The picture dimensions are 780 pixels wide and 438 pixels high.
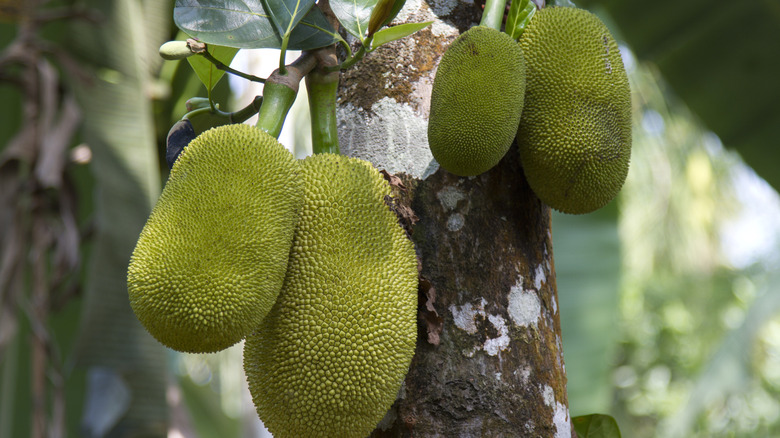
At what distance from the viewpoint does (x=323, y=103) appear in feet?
2.89

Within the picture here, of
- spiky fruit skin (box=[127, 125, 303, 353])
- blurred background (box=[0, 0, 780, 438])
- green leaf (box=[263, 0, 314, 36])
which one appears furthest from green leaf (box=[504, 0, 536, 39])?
blurred background (box=[0, 0, 780, 438])

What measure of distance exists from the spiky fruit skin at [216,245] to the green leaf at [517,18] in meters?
0.38

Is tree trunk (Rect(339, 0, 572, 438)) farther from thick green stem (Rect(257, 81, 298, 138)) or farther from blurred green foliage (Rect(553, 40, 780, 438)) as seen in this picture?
blurred green foliage (Rect(553, 40, 780, 438))

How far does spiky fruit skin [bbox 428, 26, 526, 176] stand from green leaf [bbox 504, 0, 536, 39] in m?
0.11

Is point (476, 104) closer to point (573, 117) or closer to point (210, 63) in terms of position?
point (573, 117)

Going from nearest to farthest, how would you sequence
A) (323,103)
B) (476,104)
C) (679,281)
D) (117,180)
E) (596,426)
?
1. (476,104)
2. (323,103)
3. (596,426)
4. (117,180)
5. (679,281)

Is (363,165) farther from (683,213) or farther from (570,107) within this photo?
(683,213)

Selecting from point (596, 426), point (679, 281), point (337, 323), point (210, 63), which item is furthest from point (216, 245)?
point (679, 281)

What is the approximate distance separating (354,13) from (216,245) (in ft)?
1.22

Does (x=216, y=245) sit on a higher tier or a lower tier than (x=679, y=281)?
higher

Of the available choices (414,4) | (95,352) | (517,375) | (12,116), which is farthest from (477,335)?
(12,116)

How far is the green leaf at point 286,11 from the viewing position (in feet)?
2.68

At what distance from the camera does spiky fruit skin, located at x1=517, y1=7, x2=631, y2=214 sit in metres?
0.84

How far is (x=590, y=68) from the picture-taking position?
2.84 ft
